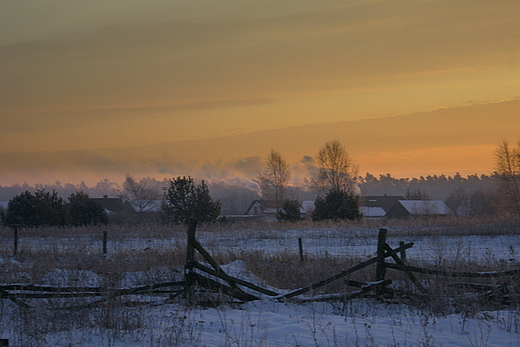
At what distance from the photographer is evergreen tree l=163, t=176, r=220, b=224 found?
40.9 meters

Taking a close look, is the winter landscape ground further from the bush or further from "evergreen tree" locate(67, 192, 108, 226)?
the bush

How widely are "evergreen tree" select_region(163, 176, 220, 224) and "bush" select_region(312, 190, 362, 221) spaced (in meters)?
10.1

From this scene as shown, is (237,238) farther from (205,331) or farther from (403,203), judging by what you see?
(403,203)

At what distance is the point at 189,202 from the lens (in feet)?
135

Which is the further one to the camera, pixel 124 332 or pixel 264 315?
pixel 264 315

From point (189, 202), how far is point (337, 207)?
46.8 ft

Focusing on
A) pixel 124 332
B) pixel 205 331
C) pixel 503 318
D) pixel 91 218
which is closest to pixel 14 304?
pixel 124 332

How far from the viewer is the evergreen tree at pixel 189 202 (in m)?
40.9

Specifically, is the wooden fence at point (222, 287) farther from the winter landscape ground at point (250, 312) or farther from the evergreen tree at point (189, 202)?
the evergreen tree at point (189, 202)

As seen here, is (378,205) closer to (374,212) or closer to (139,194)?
(374,212)

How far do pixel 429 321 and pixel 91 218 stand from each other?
36.9m

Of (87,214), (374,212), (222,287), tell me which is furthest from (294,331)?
(374,212)

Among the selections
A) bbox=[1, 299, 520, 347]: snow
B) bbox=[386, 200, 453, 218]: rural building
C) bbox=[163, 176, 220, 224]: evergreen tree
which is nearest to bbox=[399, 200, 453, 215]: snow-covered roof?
bbox=[386, 200, 453, 218]: rural building

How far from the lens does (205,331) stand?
6.53m
